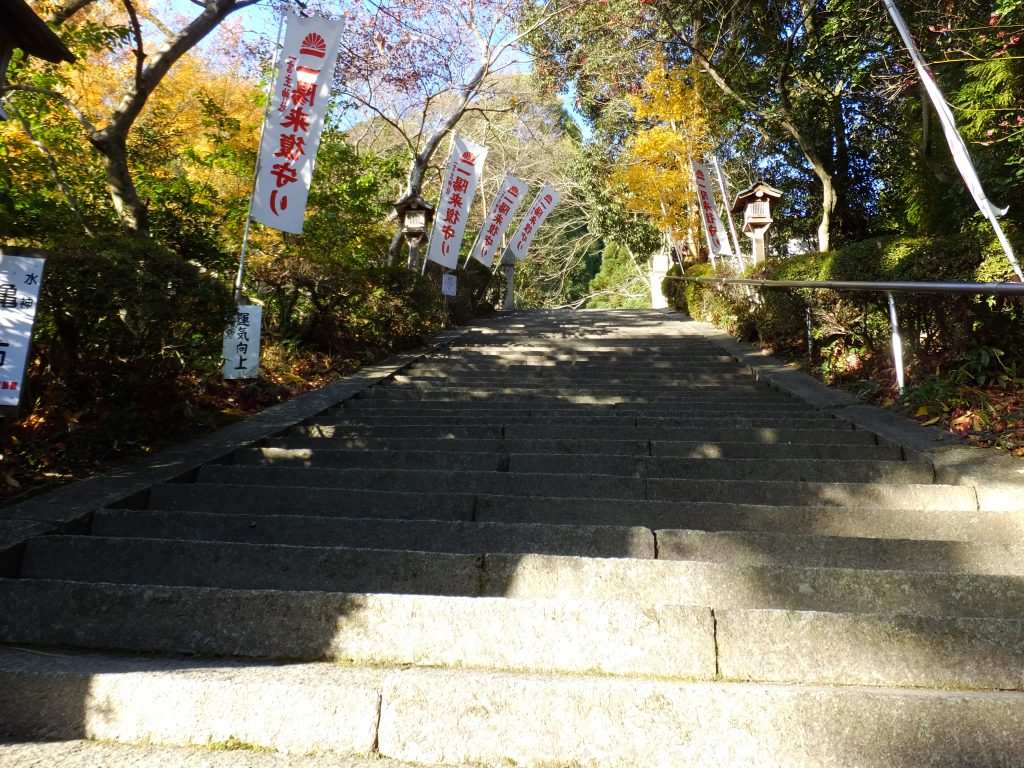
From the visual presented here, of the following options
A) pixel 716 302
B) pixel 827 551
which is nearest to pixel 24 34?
pixel 827 551

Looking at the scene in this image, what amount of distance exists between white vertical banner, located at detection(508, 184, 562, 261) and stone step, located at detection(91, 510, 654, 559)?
1485 centimetres

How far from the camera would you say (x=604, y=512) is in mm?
3270

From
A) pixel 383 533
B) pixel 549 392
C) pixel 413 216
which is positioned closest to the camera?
pixel 383 533

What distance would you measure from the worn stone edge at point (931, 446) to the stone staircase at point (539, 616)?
0.05 meters

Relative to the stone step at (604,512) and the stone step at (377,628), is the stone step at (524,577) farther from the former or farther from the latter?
the stone step at (604,512)

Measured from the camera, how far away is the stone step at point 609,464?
376 centimetres

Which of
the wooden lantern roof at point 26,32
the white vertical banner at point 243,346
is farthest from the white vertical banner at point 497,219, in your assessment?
the wooden lantern roof at point 26,32

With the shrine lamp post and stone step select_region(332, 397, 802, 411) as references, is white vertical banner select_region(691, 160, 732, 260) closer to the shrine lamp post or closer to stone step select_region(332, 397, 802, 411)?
the shrine lamp post

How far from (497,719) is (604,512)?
4.93ft

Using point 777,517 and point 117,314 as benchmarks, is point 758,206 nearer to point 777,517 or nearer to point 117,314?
point 777,517

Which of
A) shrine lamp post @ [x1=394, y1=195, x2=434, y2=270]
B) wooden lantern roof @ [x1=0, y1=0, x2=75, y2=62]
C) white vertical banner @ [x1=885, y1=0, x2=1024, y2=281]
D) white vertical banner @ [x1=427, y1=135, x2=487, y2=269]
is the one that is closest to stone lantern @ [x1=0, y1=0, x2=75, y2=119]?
wooden lantern roof @ [x1=0, y1=0, x2=75, y2=62]

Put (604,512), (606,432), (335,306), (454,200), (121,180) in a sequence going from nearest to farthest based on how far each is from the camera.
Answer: (604,512) < (606,432) < (121,180) < (335,306) < (454,200)

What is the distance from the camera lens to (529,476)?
3723 mm

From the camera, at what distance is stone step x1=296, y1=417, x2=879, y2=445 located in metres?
4.55
